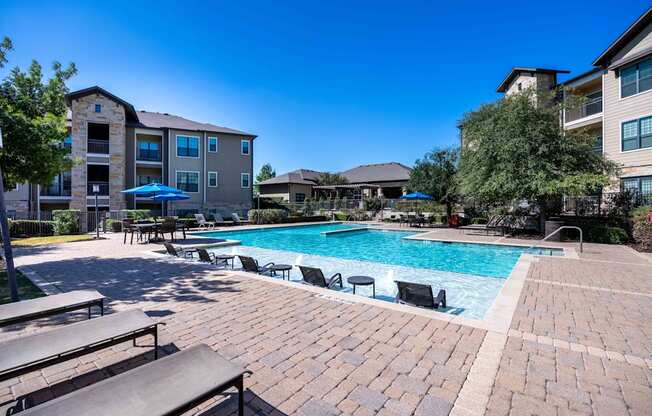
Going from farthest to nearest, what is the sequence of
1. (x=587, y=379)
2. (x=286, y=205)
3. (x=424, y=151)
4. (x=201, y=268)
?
(x=286, y=205), (x=424, y=151), (x=201, y=268), (x=587, y=379)

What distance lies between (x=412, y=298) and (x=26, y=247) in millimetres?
15871

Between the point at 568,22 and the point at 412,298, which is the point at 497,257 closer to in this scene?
the point at 412,298

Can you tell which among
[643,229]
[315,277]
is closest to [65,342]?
[315,277]

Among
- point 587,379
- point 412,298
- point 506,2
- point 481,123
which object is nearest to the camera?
point 587,379

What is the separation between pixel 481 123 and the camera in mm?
17875

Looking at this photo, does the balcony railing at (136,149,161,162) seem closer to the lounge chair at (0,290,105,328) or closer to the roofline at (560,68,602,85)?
the lounge chair at (0,290,105,328)

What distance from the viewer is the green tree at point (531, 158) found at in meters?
14.7

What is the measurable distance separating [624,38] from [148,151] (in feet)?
116

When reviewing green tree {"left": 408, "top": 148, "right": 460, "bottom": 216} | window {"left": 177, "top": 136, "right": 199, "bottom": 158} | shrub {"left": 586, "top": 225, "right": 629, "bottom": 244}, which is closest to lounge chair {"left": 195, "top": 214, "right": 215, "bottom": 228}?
window {"left": 177, "top": 136, "right": 199, "bottom": 158}

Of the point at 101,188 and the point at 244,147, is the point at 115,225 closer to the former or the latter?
the point at 101,188

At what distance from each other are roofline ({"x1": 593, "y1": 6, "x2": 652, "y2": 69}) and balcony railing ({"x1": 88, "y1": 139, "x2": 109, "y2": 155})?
119 ft

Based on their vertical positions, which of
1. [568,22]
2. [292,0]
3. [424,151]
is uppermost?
[292,0]

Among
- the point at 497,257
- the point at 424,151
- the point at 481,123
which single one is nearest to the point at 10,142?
the point at 497,257

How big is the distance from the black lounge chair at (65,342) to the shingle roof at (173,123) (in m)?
27.6
